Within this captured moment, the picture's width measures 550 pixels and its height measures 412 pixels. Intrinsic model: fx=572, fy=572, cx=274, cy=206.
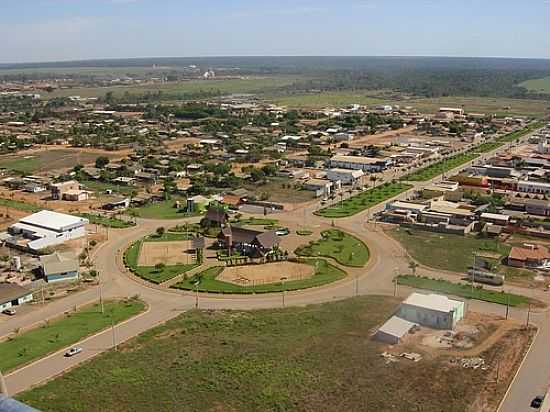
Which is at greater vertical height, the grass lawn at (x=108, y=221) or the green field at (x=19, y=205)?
the grass lawn at (x=108, y=221)

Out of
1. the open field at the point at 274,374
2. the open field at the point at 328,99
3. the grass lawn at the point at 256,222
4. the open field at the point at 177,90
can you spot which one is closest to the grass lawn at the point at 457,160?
the grass lawn at the point at 256,222

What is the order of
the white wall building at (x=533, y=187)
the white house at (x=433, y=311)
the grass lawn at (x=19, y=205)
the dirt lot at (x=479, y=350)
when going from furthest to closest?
the white wall building at (x=533, y=187) < the grass lawn at (x=19, y=205) < the white house at (x=433, y=311) < the dirt lot at (x=479, y=350)

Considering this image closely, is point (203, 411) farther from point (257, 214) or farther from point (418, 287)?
point (257, 214)

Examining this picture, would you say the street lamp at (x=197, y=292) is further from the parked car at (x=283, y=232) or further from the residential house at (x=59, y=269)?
the parked car at (x=283, y=232)

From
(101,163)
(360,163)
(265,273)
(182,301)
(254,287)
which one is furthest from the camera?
(101,163)

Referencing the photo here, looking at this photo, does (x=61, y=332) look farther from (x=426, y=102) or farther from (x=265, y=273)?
(x=426, y=102)

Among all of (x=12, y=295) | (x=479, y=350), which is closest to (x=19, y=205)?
(x=12, y=295)
